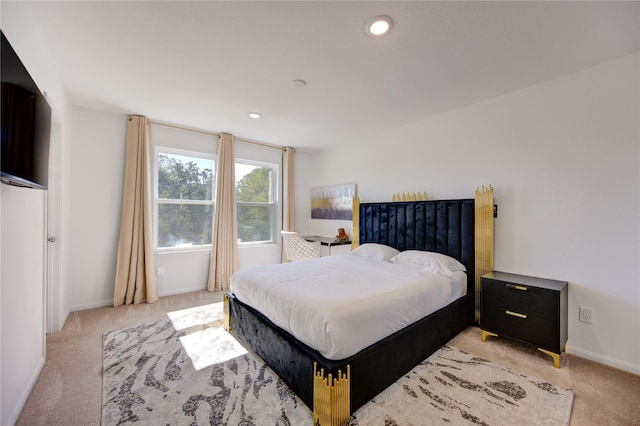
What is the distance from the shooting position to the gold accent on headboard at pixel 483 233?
267 cm

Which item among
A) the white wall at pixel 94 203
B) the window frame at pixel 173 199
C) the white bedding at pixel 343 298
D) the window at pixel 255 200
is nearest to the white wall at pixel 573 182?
the white bedding at pixel 343 298

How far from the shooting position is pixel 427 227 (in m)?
3.12

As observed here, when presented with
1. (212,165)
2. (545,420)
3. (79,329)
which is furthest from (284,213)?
(545,420)

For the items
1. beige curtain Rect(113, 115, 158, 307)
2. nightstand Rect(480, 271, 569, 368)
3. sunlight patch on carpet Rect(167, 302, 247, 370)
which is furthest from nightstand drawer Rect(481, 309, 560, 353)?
beige curtain Rect(113, 115, 158, 307)

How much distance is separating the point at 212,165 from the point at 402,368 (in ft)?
12.5

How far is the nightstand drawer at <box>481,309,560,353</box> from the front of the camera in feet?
6.75

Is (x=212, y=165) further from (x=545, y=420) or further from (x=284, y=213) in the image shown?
(x=545, y=420)

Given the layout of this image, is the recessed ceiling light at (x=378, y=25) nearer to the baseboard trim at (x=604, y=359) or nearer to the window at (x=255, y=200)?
the baseboard trim at (x=604, y=359)

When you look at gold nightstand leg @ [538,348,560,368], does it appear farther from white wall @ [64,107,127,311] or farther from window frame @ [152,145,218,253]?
white wall @ [64,107,127,311]

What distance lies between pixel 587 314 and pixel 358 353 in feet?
6.96

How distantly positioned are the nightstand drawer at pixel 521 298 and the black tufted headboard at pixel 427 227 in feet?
1.25

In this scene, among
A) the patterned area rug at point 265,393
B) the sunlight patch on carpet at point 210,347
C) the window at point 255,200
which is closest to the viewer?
the patterned area rug at point 265,393

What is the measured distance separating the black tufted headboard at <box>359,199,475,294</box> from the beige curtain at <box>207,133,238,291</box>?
6.94 ft

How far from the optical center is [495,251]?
2738mm
